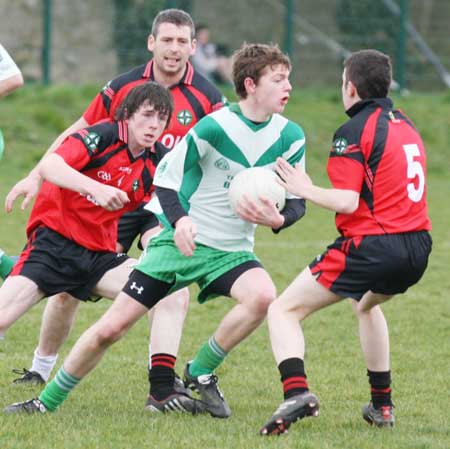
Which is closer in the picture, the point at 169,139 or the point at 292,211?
the point at 292,211

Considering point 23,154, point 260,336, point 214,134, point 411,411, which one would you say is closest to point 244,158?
point 214,134

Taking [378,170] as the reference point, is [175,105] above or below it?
below

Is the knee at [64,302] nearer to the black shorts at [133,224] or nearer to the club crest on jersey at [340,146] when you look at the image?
the black shorts at [133,224]

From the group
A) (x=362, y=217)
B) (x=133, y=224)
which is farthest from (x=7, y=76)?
(x=362, y=217)

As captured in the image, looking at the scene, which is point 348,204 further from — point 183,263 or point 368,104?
point 183,263

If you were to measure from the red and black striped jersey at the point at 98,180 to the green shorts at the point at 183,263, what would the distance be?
45cm

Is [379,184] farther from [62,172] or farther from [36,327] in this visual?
[36,327]

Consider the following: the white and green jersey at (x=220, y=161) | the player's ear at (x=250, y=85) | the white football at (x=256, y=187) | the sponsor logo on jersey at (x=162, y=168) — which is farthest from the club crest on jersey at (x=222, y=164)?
the player's ear at (x=250, y=85)

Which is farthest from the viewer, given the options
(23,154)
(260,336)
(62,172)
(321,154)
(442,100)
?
(442,100)

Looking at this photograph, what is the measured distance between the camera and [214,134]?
19.3ft

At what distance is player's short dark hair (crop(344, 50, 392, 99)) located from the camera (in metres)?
5.63

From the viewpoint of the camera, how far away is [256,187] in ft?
18.6

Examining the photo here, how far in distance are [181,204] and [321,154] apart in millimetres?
13548

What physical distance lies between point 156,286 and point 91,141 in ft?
2.82
